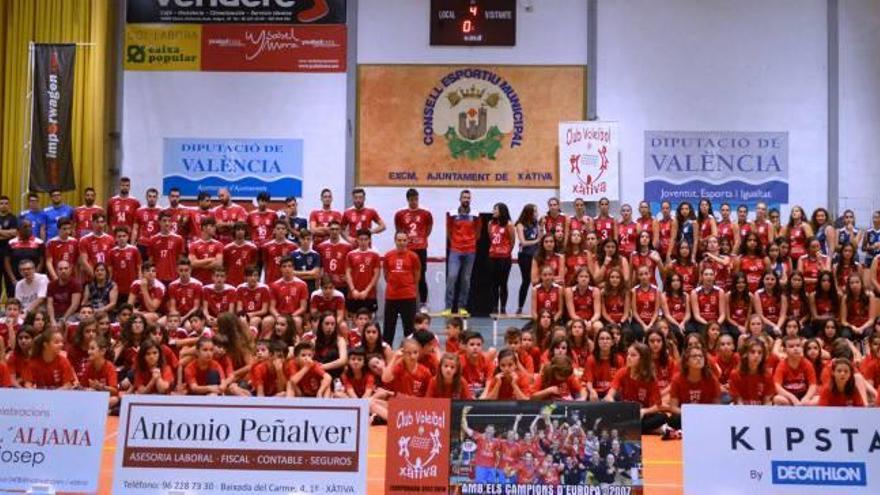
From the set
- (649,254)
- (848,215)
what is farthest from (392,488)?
(848,215)

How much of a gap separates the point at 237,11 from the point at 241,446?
1431 centimetres

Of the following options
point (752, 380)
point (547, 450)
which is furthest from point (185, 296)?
point (547, 450)

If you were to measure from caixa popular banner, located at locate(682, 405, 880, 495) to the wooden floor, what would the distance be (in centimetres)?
131

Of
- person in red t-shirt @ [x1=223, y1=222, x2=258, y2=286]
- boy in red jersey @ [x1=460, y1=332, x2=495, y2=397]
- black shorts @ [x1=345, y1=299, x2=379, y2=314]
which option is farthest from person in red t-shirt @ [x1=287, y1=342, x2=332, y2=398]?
person in red t-shirt @ [x1=223, y1=222, x2=258, y2=286]

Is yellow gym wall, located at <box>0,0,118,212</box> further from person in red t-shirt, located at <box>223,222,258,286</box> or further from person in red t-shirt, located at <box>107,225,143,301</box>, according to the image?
person in red t-shirt, located at <box>223,222,258,286</box>

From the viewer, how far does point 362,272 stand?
1471 centimetres

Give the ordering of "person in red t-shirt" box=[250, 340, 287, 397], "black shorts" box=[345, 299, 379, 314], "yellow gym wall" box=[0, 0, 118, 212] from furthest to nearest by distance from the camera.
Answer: "yellow gym wall" box=[0, 0, 118, 212], "black shorts" box=[345, 299, 379, 314], "person in red t-shirt" box=[250, 340, 287, 397]

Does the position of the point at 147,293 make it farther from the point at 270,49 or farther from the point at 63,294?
the point at 270,49

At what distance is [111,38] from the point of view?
19.8m

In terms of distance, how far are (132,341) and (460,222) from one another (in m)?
6.24

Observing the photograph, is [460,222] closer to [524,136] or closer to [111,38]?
[524,136]

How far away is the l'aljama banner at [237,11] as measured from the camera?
1964 centimetres

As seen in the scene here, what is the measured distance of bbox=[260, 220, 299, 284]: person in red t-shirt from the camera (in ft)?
50.3

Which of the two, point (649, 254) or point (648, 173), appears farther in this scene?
point (648, 173)
